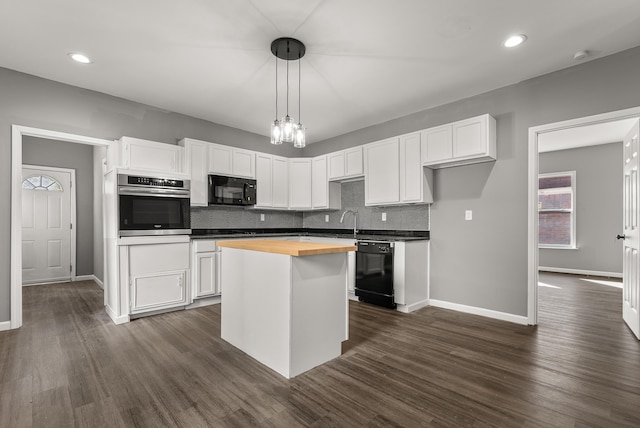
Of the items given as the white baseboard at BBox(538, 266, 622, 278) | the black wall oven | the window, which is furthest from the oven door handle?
the white baseboard at BBox(538, 266, 622, 278)

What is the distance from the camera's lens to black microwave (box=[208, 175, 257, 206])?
14.7ft

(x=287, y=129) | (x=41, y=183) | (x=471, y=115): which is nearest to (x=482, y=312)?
(x=471, y=115)

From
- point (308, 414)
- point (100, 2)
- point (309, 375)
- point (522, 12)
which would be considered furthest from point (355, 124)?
point (308, 414)

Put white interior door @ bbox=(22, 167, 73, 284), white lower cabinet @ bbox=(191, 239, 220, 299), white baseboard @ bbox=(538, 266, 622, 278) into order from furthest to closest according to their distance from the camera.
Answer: white baseboard @ bbox=(538, 266, 622, 278) < white interior door @ bbox=(22, 167, 73, 284) < white lower cabinet @ bbox=(191, 239, 220, 299)

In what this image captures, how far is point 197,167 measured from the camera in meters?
4.33

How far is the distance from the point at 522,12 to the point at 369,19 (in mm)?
1129

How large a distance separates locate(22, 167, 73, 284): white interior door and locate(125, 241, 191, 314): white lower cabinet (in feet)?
11.2

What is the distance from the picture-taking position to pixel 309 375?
2.28 meters

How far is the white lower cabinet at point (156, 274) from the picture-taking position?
352 cm

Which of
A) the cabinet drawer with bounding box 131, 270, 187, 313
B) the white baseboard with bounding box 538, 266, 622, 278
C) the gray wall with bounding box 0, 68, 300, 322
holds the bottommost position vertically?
the white baseboard with bounding box 538, 266, 622, 278

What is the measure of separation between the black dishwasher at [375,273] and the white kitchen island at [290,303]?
1.42m

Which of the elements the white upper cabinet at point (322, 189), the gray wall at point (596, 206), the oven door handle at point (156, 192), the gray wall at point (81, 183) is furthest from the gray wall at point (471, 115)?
the gray wall at point (596, 206)

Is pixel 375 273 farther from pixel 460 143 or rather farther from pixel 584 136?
pixel 584 136

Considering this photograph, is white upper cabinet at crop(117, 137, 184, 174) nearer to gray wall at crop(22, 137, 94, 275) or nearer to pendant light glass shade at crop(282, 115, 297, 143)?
pendant light glass shade at crop(282, 115, 297, 143)
